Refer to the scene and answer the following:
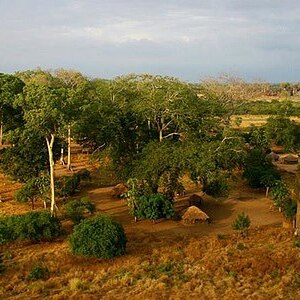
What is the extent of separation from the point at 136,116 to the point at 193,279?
13.8m

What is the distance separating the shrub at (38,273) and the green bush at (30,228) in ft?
10.3

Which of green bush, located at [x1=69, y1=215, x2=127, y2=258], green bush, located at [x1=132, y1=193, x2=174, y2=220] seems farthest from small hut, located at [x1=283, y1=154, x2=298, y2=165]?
green bush, located at [x1=69, y1=215, x2=127, y2=258]

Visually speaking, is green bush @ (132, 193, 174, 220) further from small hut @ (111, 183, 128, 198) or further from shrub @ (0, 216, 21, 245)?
shrub @ (0, 216, 21, 245)

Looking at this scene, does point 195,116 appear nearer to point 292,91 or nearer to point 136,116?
point 136,116

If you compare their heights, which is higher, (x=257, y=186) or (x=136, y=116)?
(x=136, y=116)

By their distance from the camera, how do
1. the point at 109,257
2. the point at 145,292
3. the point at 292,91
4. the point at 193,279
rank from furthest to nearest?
the point at 292,91, the point at 109,257, the point at 193,279, the point at 145,292

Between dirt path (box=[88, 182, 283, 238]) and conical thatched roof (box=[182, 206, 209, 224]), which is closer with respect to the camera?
dirt path (box=[88, 182, 283, 238])

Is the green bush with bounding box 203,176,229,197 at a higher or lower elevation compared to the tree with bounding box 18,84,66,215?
lower

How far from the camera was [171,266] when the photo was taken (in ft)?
62.9

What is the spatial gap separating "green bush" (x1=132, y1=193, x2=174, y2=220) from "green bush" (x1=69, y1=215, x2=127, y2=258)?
510 cm

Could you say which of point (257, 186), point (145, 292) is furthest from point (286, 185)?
point (145, 292)

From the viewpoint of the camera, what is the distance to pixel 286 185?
28.2 metres

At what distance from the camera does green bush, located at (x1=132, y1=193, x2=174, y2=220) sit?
990 inches

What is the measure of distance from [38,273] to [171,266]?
5.31 m
